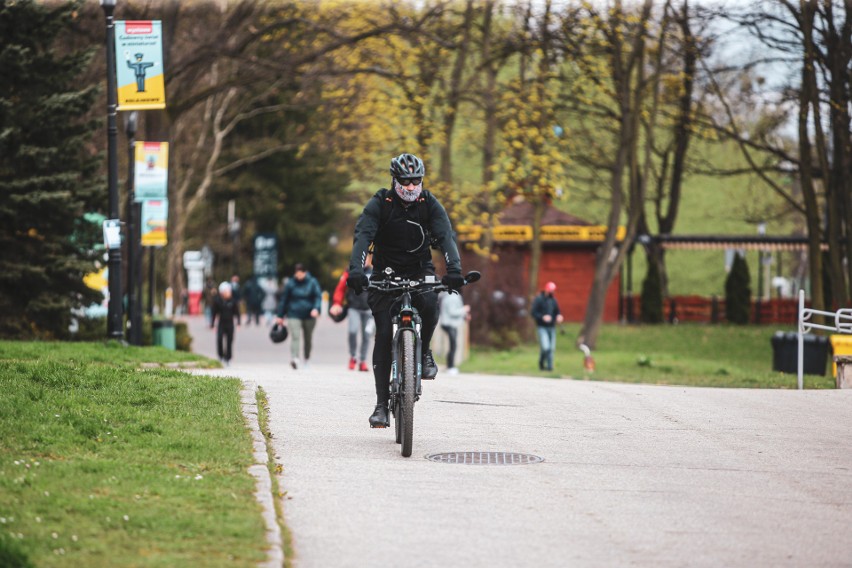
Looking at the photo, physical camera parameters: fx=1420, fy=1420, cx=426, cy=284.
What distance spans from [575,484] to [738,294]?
47.3 metres

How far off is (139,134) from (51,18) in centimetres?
2066

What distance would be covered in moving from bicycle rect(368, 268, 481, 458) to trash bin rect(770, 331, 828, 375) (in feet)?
46.9

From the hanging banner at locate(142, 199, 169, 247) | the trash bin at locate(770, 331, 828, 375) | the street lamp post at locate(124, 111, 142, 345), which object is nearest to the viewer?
the street lamp post at locate(124, 111, 142, 345)

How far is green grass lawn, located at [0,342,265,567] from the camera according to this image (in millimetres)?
6031

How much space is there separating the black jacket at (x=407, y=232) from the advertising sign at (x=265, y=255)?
172 feet

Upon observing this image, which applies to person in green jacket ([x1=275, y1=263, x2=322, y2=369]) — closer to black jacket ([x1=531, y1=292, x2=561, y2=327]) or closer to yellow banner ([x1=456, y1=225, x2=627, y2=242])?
black jacket ([x1=531, y1=292, x2=561, y2=327])

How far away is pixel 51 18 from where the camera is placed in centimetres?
2386

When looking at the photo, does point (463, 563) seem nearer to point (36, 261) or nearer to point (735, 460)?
point (735, 460)

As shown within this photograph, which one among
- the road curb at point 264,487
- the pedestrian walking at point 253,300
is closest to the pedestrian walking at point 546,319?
the road curb at point 264,487

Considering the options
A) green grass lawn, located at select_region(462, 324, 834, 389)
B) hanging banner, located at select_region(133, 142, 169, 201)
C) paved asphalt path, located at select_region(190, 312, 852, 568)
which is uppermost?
hanging banner, located at select_region(133, 142, 169, 201)

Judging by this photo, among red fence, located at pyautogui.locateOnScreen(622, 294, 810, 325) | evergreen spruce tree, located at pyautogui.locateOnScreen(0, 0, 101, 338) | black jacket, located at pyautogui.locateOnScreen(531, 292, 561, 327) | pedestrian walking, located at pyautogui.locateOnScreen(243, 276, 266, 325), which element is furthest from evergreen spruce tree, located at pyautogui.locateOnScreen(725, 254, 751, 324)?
evergreen spruce tree, located at pyautogui.locateOnScreen(0, 0, 101, 338)

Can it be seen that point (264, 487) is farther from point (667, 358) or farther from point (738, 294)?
point (738, 294)

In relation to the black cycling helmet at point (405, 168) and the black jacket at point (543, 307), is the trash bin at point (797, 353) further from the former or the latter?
the black cycling helmet at point (405, 168)

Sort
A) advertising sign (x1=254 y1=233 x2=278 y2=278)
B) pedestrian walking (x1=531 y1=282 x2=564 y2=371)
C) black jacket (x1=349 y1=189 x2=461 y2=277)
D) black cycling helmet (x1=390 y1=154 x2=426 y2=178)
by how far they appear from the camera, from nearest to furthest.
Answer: black cycling helmet (x1=390 y1=154 x2=426 y2=178) < black jacket (x1=349 y1=189 x2=461 y2=277) < pedestrian walking (x1=531 y1=282 x2=564 y2=371) < advertising sign (x1=254 y1=233 x2=278 y2=278)
